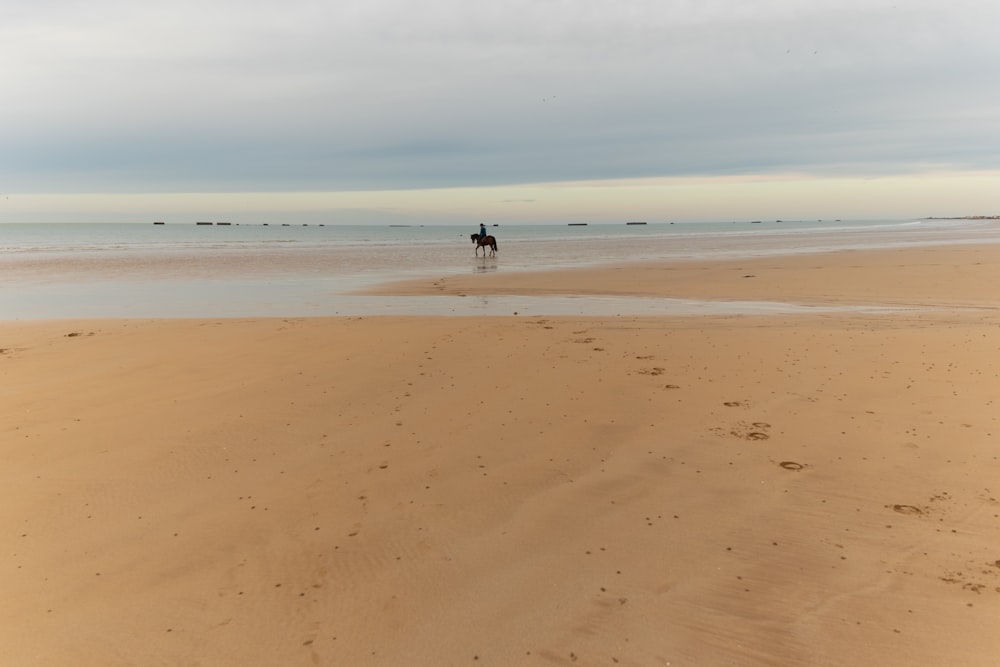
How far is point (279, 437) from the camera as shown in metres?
6.78

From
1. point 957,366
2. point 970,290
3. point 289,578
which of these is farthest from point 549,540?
point 970,290

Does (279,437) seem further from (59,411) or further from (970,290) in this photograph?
(970,290)

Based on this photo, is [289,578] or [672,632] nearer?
[672,632]

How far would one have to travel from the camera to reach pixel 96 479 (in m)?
5.80

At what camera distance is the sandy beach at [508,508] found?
11.9ft

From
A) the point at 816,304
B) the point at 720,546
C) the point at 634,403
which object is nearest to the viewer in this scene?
the point at 720,546

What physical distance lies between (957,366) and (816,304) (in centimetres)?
817

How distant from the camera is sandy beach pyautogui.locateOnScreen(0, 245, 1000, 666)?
364 centimetres

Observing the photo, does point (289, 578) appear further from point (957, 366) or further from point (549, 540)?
A: point (957, 366)

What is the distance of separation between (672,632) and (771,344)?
27.3 ft

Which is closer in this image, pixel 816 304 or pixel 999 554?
pixel 999 554

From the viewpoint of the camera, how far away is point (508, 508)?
513 cm

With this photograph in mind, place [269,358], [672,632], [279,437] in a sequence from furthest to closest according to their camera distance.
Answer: [269,358], [279,437], [672,632]

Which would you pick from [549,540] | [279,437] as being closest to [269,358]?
[279,437]
